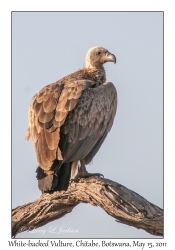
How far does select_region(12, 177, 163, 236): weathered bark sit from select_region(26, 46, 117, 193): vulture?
1.08 ft

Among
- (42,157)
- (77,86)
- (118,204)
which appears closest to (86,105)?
(77,86)

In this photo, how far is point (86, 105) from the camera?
1143cm

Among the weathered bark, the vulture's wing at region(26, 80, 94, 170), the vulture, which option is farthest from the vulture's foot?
the vulture's wing at region(26, 80, 94, 170)

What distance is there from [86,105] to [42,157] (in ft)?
4.75

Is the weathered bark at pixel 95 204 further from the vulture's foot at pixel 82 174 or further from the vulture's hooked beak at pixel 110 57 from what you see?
the vulture's hooked beak at pixel 110 57

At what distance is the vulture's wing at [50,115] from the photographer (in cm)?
1045

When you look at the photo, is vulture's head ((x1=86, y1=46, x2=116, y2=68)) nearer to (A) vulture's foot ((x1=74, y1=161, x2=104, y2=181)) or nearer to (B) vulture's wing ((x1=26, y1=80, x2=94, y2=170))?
(B) vulture's wing ((x1=26, y1=80, x2=94, y2=170))

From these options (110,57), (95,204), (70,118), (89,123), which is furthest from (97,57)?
(95,204)

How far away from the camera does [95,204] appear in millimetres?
10234

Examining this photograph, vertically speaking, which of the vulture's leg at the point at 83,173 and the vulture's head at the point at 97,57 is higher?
the vulture's head at the point at 97,57

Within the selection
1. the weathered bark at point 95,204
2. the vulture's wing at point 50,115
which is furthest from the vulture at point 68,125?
the weathered bark at point 95,204

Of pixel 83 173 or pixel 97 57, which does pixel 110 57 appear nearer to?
pixel 97 57

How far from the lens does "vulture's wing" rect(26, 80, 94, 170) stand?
10453 millimetres

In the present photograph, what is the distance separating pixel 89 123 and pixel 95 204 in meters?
1.67
